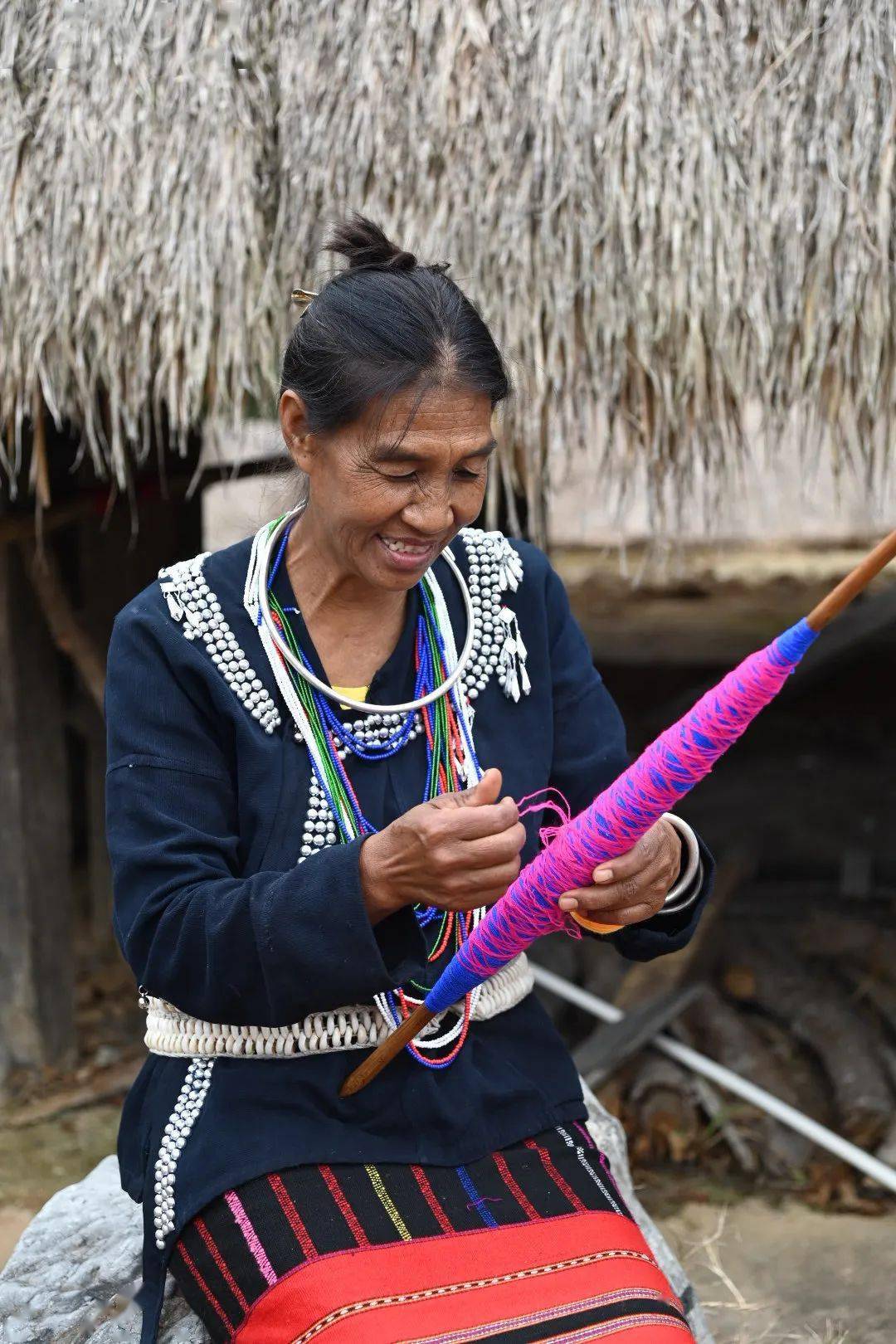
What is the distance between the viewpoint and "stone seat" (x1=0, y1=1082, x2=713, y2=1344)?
185cm

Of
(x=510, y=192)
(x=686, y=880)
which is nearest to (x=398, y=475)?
(x=686, y=880)

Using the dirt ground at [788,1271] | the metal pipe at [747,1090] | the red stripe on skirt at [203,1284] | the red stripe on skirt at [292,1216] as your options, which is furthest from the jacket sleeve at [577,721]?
the metal pipe at [747,1090]

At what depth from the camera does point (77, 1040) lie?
3871 millimetres

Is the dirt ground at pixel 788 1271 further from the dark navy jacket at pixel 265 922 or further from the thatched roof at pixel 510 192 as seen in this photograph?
the thatched roof at pixel 510 192

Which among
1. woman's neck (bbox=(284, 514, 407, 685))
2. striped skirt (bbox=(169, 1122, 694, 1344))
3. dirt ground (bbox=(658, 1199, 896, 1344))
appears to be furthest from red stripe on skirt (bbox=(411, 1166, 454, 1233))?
dirt ground (bbox=(658, 1199, 896, 1344))

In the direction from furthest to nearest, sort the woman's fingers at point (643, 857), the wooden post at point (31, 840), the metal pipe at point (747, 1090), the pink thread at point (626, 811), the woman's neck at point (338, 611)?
the wooden post at point (31, 840)
the metal pipe at point (747, 1090)
the woman's neck at point (338, 611)
the woman's fingers at point (643, 857)
the pink thread at point (626, 811)

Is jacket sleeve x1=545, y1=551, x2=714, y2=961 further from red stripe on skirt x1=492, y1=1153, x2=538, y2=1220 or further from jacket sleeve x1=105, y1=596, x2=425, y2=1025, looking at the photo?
jacket sleeve x1=105, y1=596, x2=425, y2=1025

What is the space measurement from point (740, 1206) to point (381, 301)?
2.47m

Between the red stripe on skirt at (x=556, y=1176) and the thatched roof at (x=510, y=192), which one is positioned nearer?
the red stripe on skirt at (x=556, y=1176)

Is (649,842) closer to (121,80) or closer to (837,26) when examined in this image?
(837,26)

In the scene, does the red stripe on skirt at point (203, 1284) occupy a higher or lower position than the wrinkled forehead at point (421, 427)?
lower

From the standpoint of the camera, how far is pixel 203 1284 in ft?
5.13

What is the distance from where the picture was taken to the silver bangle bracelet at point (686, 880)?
1680 millimetres

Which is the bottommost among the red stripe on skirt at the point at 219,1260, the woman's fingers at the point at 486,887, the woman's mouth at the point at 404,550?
the red stripe on skirt at the point at 219,1260
